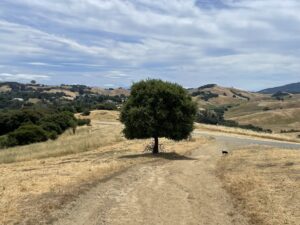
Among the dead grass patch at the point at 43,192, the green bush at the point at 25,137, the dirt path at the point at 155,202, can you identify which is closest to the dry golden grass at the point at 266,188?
the dirt path at the point at 155,202

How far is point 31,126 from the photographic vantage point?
2827 inches

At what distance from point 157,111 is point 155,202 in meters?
18.4

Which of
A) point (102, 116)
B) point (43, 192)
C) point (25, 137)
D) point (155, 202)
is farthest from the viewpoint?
point (102, 116)

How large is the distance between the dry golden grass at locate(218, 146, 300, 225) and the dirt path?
1.74ft

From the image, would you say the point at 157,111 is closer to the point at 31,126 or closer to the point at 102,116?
the point at 31,126

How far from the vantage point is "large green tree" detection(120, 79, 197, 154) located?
1316 inches

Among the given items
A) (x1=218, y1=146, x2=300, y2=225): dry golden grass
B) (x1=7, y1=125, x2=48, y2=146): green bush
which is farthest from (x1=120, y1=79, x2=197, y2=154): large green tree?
(x1=7, y1=125, x2=48, y2=146): green bush

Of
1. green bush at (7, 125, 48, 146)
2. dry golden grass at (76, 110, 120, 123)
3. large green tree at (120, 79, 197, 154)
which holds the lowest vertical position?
green bush at (7, 125, 48, 146)

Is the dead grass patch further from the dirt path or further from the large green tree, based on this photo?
the large green tree

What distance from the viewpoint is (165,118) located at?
33812 mm

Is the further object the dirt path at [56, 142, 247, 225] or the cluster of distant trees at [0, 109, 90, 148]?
the cluster of distant trees at [0, 109, 90, 148]

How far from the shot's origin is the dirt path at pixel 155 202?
1300 centimetres

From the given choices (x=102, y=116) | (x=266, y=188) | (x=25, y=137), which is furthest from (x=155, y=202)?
(x=102, y=116)

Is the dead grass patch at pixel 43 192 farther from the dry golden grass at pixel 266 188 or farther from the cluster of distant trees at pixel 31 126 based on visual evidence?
the cluster of distant trees at pixel 31 126
